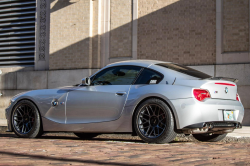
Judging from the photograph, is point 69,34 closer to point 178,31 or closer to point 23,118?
point 178,31

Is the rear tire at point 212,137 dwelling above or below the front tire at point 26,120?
below

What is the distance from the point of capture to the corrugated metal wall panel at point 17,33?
51.5 ft

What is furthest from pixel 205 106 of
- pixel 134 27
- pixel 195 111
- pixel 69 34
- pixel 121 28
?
pixel 69 34

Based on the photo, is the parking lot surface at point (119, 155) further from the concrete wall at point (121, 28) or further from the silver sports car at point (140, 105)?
the concrete wall at point (121, 28)

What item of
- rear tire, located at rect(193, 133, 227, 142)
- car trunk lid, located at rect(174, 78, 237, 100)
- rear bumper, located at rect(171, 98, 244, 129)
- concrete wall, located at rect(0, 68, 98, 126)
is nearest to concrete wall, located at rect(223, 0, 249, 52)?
concrete wall, located at rect(0, 68, 98, 126)

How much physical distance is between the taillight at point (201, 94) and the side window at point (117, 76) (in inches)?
45.8

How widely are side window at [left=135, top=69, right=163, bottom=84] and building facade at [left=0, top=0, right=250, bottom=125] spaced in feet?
19.9

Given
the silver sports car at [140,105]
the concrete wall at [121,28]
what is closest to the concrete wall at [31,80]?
the concrete wall at [121,28]

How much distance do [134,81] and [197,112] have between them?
4.11 feet

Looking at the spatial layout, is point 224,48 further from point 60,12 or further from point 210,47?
point 60,12

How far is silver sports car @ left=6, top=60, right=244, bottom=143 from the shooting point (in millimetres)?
6074

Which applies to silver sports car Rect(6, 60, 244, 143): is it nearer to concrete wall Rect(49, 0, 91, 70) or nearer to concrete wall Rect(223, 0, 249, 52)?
concrete wall Rect(223, 0, 249, 52)

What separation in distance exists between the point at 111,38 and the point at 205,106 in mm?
8559

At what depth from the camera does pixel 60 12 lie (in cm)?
1477
